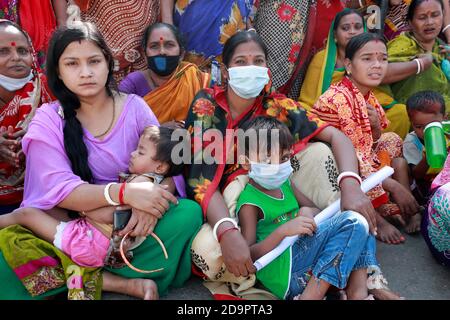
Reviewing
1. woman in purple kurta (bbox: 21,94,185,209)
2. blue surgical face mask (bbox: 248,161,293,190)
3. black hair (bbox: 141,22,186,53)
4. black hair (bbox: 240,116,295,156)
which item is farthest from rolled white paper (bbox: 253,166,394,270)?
black hair (bbox: 141,22,186,53)

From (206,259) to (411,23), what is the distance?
2.98m

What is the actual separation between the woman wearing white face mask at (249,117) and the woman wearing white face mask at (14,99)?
98 centimetres

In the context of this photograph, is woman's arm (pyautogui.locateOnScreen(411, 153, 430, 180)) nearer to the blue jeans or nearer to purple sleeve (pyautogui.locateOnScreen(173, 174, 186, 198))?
the blue jeans

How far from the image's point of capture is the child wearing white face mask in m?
2.33

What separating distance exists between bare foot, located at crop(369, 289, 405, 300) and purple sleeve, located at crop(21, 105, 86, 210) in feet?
5.10

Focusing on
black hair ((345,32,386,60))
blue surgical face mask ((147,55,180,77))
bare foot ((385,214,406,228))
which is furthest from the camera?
blue surgical face mask ((147,55,180,77))

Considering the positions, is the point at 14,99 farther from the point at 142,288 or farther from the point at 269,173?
the point at 269,173

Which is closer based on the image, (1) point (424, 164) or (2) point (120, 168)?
(2) point (120, 168)

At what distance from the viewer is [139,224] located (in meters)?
2.45

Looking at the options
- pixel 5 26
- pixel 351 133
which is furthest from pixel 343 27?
pixel 5 26

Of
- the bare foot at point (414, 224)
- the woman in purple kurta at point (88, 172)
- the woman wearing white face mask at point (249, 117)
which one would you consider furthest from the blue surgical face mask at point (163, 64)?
the bare foot at point (414, 224)

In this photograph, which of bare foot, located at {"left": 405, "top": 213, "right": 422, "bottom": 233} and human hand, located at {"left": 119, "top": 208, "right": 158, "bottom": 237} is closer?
human hand, located at {"left": 119, "top": 208, "right": 158, "bottom": 237}

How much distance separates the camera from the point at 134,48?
3863 mm
